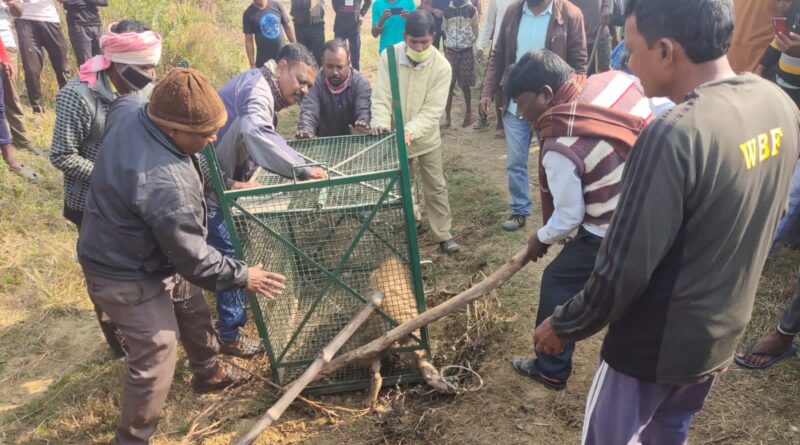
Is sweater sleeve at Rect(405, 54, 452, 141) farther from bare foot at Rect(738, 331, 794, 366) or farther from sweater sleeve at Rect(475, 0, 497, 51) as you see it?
bare foot at Rect(738, 331, 794, 366)

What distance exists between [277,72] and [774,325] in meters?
3.27

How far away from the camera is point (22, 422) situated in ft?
10.6

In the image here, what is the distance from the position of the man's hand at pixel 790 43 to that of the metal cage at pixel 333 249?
2577mm

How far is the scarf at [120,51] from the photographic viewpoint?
2.89m

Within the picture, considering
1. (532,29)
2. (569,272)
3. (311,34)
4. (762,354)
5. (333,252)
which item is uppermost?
(532,29)

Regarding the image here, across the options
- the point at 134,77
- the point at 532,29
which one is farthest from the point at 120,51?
the point at 532,29

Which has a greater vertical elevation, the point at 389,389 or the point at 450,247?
the point at 450,247

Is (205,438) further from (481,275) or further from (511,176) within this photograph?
(511,176)

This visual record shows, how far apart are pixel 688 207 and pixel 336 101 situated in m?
3.40

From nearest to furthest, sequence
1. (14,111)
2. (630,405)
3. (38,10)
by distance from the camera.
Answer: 1. (630,405)
2. (14,111)
3. (38,10)

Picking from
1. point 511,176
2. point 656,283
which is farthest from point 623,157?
point 511,176

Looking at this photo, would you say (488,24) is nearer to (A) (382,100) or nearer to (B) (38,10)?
(A) (382,100)

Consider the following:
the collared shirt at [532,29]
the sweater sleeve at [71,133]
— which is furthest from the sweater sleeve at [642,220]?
the collared shirt at [532,29]

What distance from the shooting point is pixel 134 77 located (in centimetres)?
297
